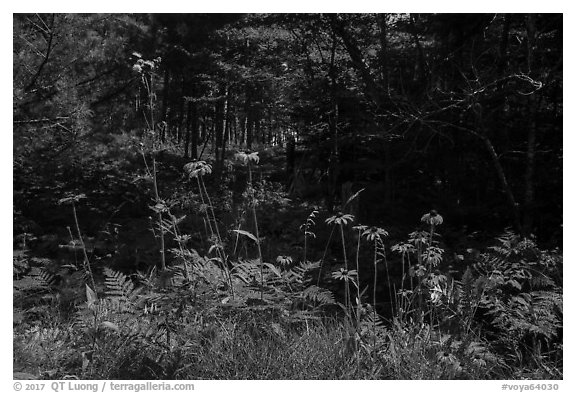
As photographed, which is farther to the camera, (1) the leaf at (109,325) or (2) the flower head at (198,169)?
(2) the flower head at (198,169)

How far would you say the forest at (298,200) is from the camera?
2.77 m

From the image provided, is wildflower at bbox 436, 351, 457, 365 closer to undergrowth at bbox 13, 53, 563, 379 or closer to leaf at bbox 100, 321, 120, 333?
undergrowth at bbox 13, 53, 563, 379

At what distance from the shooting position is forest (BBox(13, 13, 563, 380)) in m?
2.77

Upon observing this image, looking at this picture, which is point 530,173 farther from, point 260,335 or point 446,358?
point 260,335

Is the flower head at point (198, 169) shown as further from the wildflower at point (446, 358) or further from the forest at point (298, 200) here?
the wildflower at point (446, 358)

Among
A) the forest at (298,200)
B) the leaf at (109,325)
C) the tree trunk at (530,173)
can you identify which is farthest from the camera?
the tree trunk at (530,173)

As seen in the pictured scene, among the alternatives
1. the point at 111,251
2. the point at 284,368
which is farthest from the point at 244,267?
the point at 111,251

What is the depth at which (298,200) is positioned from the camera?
8734 mm

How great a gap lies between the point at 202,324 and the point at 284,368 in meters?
0.52

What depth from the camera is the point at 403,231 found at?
684 cm

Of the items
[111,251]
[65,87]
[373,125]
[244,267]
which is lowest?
[111,251]

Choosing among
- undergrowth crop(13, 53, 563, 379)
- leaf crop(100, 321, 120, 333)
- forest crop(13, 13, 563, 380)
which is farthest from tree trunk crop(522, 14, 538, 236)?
leaf crop(100, 321, 120, 333)

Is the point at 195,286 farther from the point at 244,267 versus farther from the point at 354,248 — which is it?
the point at 354,248

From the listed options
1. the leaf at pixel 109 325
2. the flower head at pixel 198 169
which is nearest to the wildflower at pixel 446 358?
the flower head at pixel 198 169
